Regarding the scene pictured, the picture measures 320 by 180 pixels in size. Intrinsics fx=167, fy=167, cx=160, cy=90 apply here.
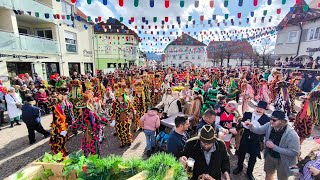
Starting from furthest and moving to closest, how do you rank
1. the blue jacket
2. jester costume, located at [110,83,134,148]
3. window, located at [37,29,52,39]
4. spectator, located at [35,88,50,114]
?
window, located at [37,29,52,39]
spectator, located at [35,88,50,114]
the blue jacket
jester costume, located at [110,83,134,148]

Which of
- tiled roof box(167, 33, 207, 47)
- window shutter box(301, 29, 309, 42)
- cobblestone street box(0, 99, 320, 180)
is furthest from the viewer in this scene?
tiled roof box(167, 33, 207, 47)

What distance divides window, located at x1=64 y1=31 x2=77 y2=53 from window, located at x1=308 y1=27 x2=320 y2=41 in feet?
89.6

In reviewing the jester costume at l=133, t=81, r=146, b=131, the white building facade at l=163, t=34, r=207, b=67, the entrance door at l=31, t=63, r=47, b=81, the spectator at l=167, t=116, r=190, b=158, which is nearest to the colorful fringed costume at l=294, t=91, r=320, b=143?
the spectator at l=167, t=116, r=190, b=158

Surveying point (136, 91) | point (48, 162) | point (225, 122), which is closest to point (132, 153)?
point (136, 91)

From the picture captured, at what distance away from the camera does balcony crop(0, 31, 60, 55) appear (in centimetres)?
1039

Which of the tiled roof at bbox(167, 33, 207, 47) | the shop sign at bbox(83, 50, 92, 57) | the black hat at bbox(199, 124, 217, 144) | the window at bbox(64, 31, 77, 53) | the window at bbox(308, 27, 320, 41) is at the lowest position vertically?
the black hat at bbox(199, 124, 217, 144)

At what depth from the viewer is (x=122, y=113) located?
17.8 ft

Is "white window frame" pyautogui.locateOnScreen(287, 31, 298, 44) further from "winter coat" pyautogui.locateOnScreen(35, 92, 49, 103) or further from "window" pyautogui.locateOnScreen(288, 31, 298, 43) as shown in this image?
"winter coat" pyautogui.locateOnScreen(35, 92, 49, 103)

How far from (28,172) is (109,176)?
2.77ft

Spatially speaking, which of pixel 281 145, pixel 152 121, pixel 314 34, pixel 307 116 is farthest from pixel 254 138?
pixel 314 34

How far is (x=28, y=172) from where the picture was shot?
177cm

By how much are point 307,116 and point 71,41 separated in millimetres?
20120

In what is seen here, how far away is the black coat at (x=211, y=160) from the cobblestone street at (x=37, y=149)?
6.87 feet

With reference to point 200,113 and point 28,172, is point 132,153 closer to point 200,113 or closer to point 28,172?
point 200,113
